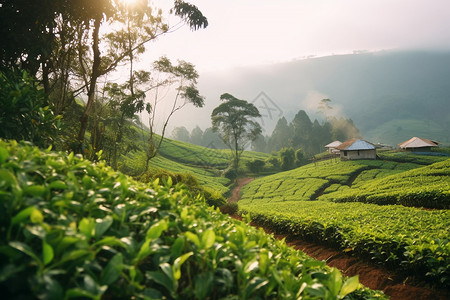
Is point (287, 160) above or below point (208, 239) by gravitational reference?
below

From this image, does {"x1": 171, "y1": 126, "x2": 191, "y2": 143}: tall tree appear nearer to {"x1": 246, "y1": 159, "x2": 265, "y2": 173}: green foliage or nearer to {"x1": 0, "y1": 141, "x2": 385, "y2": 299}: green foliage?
{"x1": 246, "y1": 159, "x2": 265, "y2": 173}: green foliage

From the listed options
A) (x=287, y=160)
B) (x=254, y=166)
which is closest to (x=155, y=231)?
(x=254, y=166)

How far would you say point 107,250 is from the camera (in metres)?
1.15

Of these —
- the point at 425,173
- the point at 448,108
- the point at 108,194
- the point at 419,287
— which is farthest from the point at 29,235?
the point at 448,108

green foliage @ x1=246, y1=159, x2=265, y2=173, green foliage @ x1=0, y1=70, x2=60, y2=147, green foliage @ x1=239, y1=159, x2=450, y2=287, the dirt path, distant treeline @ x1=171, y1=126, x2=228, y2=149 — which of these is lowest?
green foliage @ x1=246, y1=159, x2=265, y2=173

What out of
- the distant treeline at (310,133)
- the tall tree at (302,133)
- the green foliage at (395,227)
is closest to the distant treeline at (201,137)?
the distant treeline at (310,133)

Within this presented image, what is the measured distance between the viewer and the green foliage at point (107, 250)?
2.75 feet

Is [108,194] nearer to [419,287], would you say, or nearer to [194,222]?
[194,222]

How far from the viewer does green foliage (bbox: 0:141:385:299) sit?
2.75 feet

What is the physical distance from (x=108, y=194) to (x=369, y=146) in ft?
137

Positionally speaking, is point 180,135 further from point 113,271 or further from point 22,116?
point 113,271

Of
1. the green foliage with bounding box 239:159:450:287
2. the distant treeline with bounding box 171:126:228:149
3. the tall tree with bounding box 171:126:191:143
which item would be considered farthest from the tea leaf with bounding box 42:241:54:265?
the tall tree with bounding box 171:126:191:143

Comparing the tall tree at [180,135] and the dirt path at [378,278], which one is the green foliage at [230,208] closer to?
the dirt path at [378,278]

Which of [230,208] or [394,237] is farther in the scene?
[230,208]
